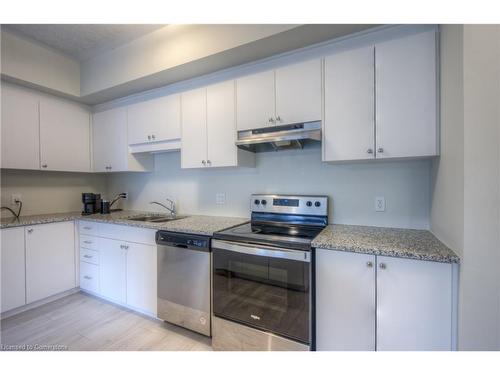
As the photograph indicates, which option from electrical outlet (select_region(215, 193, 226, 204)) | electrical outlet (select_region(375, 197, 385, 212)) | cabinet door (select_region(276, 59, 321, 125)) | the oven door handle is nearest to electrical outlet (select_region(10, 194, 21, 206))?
electrical outlet (select_region(215, 193, 226, 204))

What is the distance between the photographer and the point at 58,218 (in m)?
2.36

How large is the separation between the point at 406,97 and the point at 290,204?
1095mm

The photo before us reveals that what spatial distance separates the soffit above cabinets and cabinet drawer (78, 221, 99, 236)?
1446 mm

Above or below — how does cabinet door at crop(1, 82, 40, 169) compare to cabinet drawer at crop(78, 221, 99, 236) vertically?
above

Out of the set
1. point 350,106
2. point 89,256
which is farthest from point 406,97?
point 89,256

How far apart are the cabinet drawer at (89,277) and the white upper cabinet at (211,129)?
1534 mm

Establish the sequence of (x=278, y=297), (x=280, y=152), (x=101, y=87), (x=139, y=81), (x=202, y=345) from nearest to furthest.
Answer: (x=278, y=297) → (x=202, y=345) → (x=280, y=152) → (x=139, y=81) → (x=101, y=87)

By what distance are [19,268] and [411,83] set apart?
3.55 meters

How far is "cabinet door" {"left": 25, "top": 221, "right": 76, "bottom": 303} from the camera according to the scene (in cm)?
215

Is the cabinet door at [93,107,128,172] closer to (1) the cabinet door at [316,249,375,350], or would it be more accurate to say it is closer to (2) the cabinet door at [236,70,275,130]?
(2) the cabinet door at [236,70,275,130]

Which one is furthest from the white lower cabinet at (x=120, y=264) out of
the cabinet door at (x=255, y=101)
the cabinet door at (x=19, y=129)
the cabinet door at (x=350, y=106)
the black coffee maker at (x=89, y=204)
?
the cabinet door at (x=350, y=106)

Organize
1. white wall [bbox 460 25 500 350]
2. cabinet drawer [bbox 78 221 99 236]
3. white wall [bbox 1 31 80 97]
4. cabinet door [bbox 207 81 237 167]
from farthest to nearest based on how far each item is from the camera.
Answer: cabinet drawer [bbox 78 221 99 236]
white wall [bbox 1 31 80 97]
cabinet door [bbox 207 81 237 167]
white wall [bbox 460 25 500 350]
